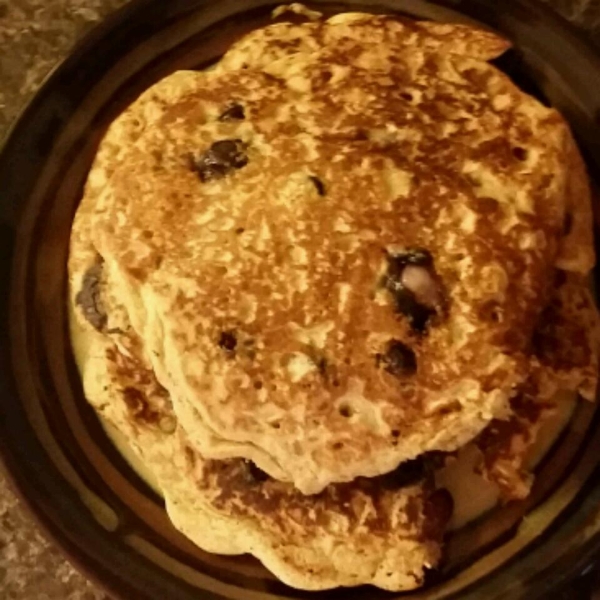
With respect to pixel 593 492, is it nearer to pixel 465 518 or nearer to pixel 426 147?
pixel 465 518

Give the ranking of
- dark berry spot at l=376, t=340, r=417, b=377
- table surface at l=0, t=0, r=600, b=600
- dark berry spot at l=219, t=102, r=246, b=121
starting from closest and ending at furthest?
dark berry spot at l=376, t=340, r=417, b=377
dark berry spot at l=219, t=102, r=246, b=121
table surface at l=0, t=0, r=600, b=600

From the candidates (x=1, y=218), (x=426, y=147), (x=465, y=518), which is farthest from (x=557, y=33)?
(x=1, y=218)

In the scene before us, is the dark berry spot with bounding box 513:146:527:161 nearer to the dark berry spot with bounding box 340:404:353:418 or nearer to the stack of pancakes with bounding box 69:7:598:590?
the stack of pancakes with bounding box 69:7:598:590

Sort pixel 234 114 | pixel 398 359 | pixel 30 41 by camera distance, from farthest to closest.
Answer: pixel 30 41 → pixel 234 114 → pixel 398 359

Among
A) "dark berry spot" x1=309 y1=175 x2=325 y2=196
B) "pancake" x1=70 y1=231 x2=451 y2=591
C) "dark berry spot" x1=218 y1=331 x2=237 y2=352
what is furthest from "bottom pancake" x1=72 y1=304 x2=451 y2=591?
"dark berry spot" x1=309 y1=175 x2=325 y2=196

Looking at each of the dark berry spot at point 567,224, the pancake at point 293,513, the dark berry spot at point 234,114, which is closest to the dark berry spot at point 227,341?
the pancake at point 293,513

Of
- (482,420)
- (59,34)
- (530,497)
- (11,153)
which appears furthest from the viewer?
(59,34)

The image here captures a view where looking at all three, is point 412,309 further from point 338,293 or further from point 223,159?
point 223,159

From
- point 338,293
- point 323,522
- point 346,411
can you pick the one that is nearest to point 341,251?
point 338,293
